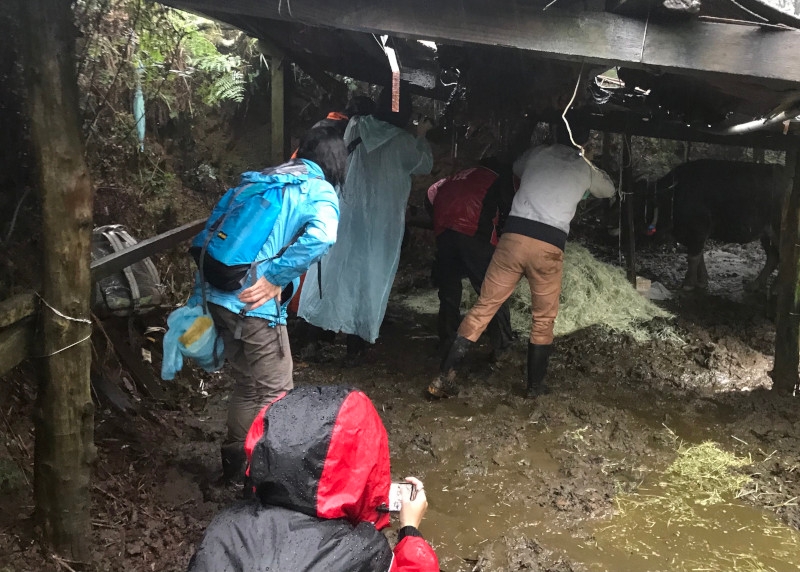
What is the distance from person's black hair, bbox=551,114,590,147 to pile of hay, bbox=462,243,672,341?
189cm

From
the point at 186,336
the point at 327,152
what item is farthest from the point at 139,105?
the point at 186,336

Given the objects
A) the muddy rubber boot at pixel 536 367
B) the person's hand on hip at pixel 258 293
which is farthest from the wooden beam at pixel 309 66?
the muddy rubber boot at pixel 536 367

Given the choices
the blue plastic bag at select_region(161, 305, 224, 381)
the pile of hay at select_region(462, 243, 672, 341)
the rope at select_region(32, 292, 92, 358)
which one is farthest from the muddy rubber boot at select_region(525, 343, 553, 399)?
the rope at select_region(32, 292, 92, 358)

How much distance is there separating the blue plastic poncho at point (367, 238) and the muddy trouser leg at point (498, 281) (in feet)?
2.44

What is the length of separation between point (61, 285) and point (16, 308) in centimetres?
17

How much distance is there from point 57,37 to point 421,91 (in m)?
3.98

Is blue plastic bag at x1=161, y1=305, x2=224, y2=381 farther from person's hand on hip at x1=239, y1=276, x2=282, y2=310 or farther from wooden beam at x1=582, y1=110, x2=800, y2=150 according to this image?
wooden beam at x1=582, y1=110, x2=800, y2=150

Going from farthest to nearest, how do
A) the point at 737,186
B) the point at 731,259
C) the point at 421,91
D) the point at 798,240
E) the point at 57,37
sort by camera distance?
the point at 731,259 → the point at 737,186 → the point at 421,91 → the point at 798,240 → the point at 57,37

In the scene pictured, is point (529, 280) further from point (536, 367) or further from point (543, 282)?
point (536, 367)

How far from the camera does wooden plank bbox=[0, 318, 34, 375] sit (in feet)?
6.30

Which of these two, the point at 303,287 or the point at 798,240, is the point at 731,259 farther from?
the point at 303,287

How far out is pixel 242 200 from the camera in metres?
2.79

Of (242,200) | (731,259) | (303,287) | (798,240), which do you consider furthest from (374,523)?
(731,259)

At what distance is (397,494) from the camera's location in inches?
69.3
